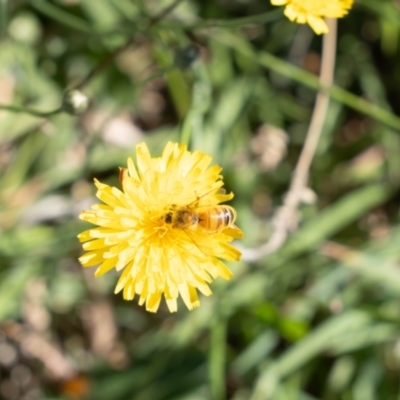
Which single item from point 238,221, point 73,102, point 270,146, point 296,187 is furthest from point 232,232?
point 270,146

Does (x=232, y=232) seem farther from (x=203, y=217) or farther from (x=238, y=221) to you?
(x=238, y=221)

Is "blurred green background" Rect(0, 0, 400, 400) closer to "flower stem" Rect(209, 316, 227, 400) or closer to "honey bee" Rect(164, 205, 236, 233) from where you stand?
"flower stem" Rect(209, 316, 227, 400)

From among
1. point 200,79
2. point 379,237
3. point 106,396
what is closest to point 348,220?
point 379,237

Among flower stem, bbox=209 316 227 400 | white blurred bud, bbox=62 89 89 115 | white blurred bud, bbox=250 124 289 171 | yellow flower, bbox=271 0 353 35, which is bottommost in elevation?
flower stem, bbox=209 316 227 400

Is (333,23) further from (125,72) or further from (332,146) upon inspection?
(125,72)

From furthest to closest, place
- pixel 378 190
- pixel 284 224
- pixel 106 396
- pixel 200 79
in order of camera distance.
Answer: pixel 378 190, pixel 106 396, pixel 284 224, pixel 200 79

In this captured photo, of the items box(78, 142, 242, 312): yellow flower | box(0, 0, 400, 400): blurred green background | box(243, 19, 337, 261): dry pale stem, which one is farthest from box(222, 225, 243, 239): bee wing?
box(0, 0, 400, 400): blurred green background
